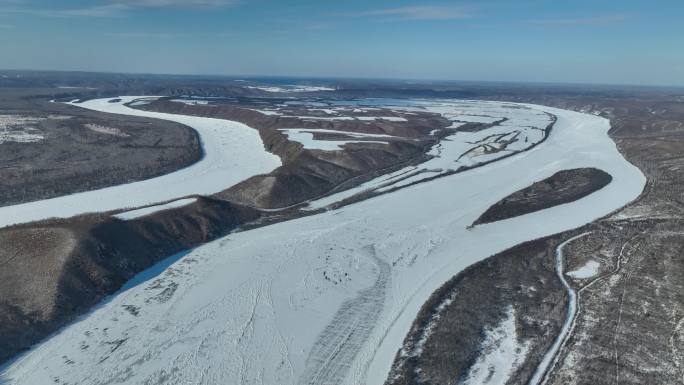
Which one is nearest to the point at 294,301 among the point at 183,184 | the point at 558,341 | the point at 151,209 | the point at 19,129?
the point at 558,341

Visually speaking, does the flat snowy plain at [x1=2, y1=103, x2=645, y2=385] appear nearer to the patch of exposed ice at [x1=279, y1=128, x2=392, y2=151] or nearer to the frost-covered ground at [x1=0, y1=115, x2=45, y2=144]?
the patch of exposed ice at [x1=279, y1=128, x2=392, y2=151]

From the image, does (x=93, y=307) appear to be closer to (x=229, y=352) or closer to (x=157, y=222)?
(x=229, y=352)

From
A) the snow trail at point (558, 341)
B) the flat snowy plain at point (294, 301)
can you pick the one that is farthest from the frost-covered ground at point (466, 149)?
the snow trail at point (558, 341)

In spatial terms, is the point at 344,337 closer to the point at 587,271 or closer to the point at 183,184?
the point at 587,271


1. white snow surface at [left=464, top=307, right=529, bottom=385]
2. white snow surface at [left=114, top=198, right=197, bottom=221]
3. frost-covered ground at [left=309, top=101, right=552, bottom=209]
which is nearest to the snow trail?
white snow surface at [left=464, top=307, right=529, bottom=385]

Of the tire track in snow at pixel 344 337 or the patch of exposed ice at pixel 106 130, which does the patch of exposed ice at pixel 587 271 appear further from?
the patch of exposed ice at pixel 106 130

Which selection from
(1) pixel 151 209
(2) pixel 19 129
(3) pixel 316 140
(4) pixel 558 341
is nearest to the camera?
(4) pixel 558 341
